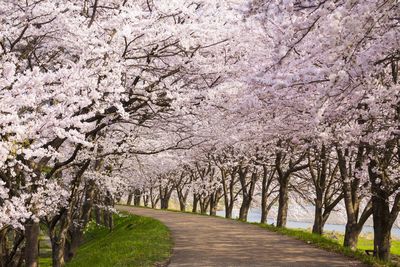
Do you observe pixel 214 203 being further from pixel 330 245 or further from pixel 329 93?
pixel 329 93

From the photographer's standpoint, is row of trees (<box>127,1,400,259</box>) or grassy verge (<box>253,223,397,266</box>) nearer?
row of trees (<box>127,1,400,259</box>)

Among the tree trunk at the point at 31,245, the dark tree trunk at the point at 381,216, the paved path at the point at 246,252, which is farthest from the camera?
the dark tree trunk at the point at 381,216

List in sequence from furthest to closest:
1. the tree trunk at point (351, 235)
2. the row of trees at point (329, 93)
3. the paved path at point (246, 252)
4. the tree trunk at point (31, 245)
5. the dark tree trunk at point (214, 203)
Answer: the dark tree trunk at point (214, 203) < the tree trunk at point (351, 235) < the paved path at point (246, 252) < the tree trunk at point (31, 245) < the row of trees at point (329, 93)

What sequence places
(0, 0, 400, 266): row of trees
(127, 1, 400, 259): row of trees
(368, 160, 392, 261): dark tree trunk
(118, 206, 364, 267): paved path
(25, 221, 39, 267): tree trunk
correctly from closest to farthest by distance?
(127, 1, 400, 259): row of trees < (0, 0, 400, 266): row of trees < (25, 221, 39, 267): tree trunk < (118, 206, 364, 267): paved path < (368, 160, 392, 261): dark tree trunk

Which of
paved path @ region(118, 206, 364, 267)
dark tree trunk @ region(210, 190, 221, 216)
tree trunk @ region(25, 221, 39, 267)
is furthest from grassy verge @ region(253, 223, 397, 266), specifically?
dark tree trunk @ region(210, 190, 221, 216)

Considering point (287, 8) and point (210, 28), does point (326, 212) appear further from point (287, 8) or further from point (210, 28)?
point (287, 8)

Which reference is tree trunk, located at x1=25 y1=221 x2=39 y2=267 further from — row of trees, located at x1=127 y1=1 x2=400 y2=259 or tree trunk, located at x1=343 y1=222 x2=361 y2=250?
tree trunk, located at x1=343 y1=222 x2=361 y2=250

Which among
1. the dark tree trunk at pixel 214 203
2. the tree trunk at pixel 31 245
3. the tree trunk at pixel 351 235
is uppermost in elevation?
the dark tree trunk at pixel 214 203

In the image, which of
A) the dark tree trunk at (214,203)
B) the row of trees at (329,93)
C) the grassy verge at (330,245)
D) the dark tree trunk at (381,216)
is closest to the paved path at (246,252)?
the grassy verge at (330,245)

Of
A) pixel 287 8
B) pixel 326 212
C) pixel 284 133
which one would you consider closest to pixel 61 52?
pixel 284 133

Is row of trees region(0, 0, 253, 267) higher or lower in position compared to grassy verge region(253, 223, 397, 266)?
higher

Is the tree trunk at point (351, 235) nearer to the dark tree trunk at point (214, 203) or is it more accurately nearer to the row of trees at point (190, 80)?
the row of trees at point (190, 80)

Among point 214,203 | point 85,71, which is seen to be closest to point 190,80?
point 85,71

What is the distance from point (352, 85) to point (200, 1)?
7.63 metres
